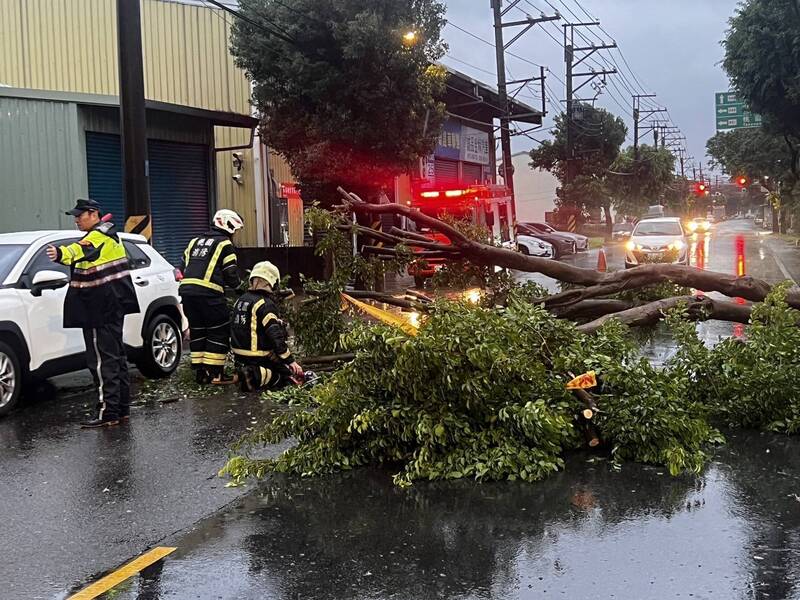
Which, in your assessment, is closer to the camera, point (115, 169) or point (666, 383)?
point (666, 383)

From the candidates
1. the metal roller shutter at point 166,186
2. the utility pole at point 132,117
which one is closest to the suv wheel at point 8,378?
the utility pole at point 132,117

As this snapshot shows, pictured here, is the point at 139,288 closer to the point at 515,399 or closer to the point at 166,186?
the point at 515,399

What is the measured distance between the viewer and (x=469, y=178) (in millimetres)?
38750

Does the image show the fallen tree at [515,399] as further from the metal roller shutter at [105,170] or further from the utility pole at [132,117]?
the metal roller shutter at [105,170]

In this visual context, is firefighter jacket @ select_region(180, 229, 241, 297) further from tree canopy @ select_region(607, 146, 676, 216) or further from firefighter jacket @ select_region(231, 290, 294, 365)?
tree canopy @ select_region(607, 146, 676, 216)

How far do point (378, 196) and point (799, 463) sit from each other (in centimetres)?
1661

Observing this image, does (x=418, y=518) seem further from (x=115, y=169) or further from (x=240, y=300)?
(x=115, y=169)

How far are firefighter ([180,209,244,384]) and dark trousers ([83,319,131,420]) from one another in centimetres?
160

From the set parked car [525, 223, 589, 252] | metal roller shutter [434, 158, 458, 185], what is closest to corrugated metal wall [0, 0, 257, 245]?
metal roller shutter [434, 158, 458, 185]

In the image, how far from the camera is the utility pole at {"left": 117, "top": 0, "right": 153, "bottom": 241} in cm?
1106

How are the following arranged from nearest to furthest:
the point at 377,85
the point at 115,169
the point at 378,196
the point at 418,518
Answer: the point at 418,518 < the point at 115,169 < the point at 377,85 < the point at 378,196

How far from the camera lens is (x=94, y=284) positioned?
7258mm

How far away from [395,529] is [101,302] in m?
3.69

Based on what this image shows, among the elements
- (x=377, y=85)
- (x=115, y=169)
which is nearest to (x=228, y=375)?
(x=115, y=169)
